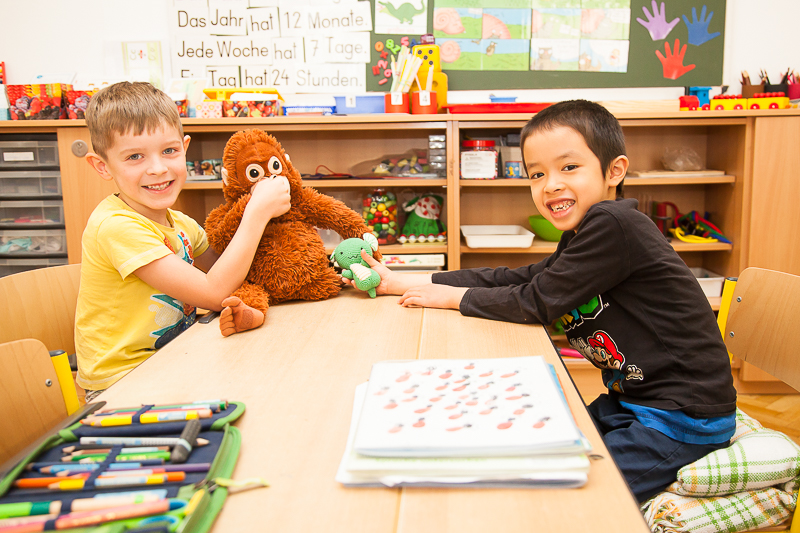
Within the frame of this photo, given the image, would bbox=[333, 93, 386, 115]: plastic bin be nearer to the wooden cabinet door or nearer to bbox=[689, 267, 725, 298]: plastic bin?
the wooden cabinet door

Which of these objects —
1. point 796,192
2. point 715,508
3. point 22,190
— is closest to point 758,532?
point 715,508

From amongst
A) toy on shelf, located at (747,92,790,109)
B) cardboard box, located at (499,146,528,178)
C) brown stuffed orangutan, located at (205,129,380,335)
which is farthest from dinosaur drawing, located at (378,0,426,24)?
brown stuffed orangutan, located at (205,129,380,335)

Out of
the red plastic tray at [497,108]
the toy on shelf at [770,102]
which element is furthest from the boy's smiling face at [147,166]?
the toy on shelf at [770,102]

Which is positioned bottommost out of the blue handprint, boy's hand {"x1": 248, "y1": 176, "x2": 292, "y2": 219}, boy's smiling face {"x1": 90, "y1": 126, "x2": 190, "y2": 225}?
boy's hand {"x1": 248, "y1": 176, "x2": 292, "y2": 219}

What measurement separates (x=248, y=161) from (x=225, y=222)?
0.13m

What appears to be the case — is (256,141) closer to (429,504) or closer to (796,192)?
(429,504)

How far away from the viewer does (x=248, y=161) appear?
1033 mm

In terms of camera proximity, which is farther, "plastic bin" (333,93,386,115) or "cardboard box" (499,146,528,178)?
"plastic bin" (333,93,386,115)

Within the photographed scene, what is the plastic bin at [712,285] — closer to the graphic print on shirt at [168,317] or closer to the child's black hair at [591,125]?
the child's black hair at [591,125]

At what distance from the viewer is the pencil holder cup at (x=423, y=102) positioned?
2.04m

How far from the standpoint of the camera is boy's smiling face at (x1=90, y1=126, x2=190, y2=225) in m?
0.99

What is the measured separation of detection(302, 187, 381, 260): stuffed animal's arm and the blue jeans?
2.00ft

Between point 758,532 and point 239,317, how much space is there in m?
0.85

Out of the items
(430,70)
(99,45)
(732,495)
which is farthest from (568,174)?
(99,45)
